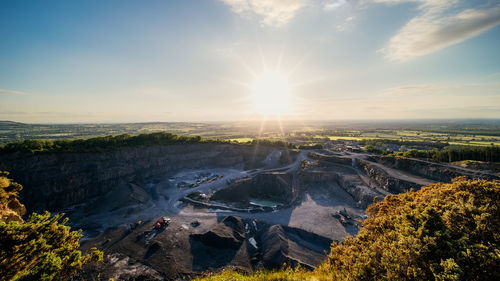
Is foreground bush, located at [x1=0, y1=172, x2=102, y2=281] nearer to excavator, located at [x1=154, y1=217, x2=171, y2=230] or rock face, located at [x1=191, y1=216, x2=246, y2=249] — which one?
rock face, located at [x1=191, y1=216, x2=246, y2=249]

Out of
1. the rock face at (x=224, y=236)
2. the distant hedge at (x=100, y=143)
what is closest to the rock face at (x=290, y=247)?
the rock face at (x=224, y=236)

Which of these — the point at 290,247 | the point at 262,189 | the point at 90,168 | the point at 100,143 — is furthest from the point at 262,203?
the point at 100,143

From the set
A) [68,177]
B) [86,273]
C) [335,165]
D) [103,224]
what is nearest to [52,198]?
[68,177]

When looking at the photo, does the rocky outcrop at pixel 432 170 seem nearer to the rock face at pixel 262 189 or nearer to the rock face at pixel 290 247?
the rock face at pixel 262 189

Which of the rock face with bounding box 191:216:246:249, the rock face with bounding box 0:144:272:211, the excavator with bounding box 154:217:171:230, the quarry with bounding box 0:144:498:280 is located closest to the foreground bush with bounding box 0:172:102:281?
the quarry with bounding box 0:144:498:280

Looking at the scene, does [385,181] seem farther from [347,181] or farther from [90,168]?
[90,168]

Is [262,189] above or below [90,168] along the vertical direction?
below
